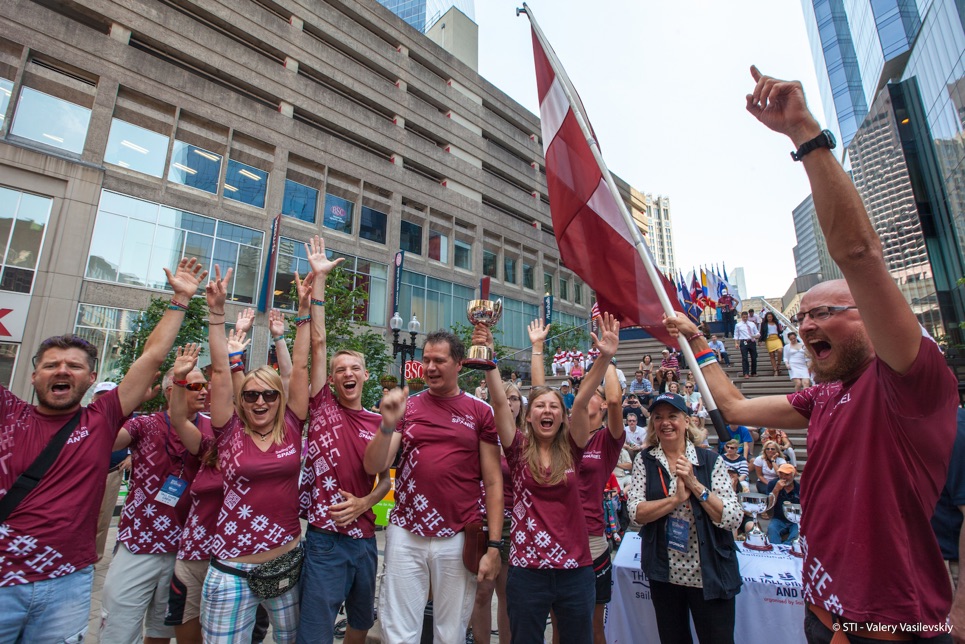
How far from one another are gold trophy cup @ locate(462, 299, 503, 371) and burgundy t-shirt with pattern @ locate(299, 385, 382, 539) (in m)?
1.00

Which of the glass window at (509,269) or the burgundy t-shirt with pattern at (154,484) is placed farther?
the glass window at (509,269)

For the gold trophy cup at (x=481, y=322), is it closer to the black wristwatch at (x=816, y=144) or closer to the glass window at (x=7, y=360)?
the black wristwatch at (x=816, y=144)

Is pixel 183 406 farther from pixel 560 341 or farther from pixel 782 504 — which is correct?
pixel 560 341

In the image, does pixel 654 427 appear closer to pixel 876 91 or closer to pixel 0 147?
pixel 0 147

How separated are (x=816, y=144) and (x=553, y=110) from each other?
12.1ft

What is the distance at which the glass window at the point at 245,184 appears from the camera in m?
24.7

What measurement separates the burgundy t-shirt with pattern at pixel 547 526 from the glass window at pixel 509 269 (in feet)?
117

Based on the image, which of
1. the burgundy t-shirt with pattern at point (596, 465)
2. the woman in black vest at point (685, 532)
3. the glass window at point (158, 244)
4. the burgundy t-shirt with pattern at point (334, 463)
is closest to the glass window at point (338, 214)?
the glass window at point (158, 244)

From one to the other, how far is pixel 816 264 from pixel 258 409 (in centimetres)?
13833

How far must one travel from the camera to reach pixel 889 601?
1579 mm

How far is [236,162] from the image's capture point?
2525 centimetres

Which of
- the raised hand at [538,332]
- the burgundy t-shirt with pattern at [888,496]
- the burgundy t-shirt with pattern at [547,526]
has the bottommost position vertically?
the burgundy t-shirt with pattern at [547,526]

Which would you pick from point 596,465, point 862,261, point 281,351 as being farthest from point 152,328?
point 862,261

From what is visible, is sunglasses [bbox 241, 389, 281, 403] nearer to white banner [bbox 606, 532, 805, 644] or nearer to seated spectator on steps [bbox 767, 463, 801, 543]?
white banner [bbox 606, 532, 805, 644]
